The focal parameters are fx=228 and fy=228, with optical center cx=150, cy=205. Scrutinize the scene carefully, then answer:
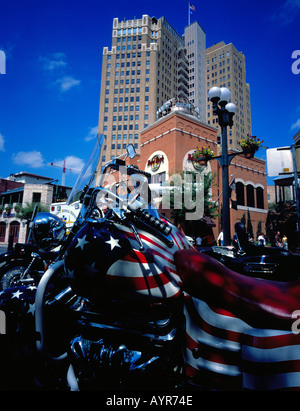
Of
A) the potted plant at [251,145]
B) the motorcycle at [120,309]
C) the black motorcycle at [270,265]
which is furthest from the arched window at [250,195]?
the motorcycle at [120,309]

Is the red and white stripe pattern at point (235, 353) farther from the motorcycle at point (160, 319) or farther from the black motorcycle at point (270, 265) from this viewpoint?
the black motorcycle at point (270, 265)

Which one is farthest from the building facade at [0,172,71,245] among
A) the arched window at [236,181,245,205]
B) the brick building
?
the arched window at [236,181,245,205]

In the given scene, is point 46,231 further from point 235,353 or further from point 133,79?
point 133,79

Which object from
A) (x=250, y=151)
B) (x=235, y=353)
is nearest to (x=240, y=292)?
(x=235, y=353)

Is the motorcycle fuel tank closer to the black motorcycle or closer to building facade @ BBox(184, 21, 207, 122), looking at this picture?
the black motorcycle

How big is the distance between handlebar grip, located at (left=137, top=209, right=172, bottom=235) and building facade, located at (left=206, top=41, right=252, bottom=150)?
72.7 meters

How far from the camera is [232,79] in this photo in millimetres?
70125

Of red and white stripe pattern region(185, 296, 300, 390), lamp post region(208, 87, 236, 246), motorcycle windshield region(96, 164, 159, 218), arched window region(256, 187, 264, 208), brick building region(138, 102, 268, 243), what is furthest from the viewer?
arched window region(256, 187, 264, 208)

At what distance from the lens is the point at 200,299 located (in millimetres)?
1192

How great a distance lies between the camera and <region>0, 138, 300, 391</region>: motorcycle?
1066 mm

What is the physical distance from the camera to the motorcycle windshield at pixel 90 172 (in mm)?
1991

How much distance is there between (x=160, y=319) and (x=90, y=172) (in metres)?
1.33
